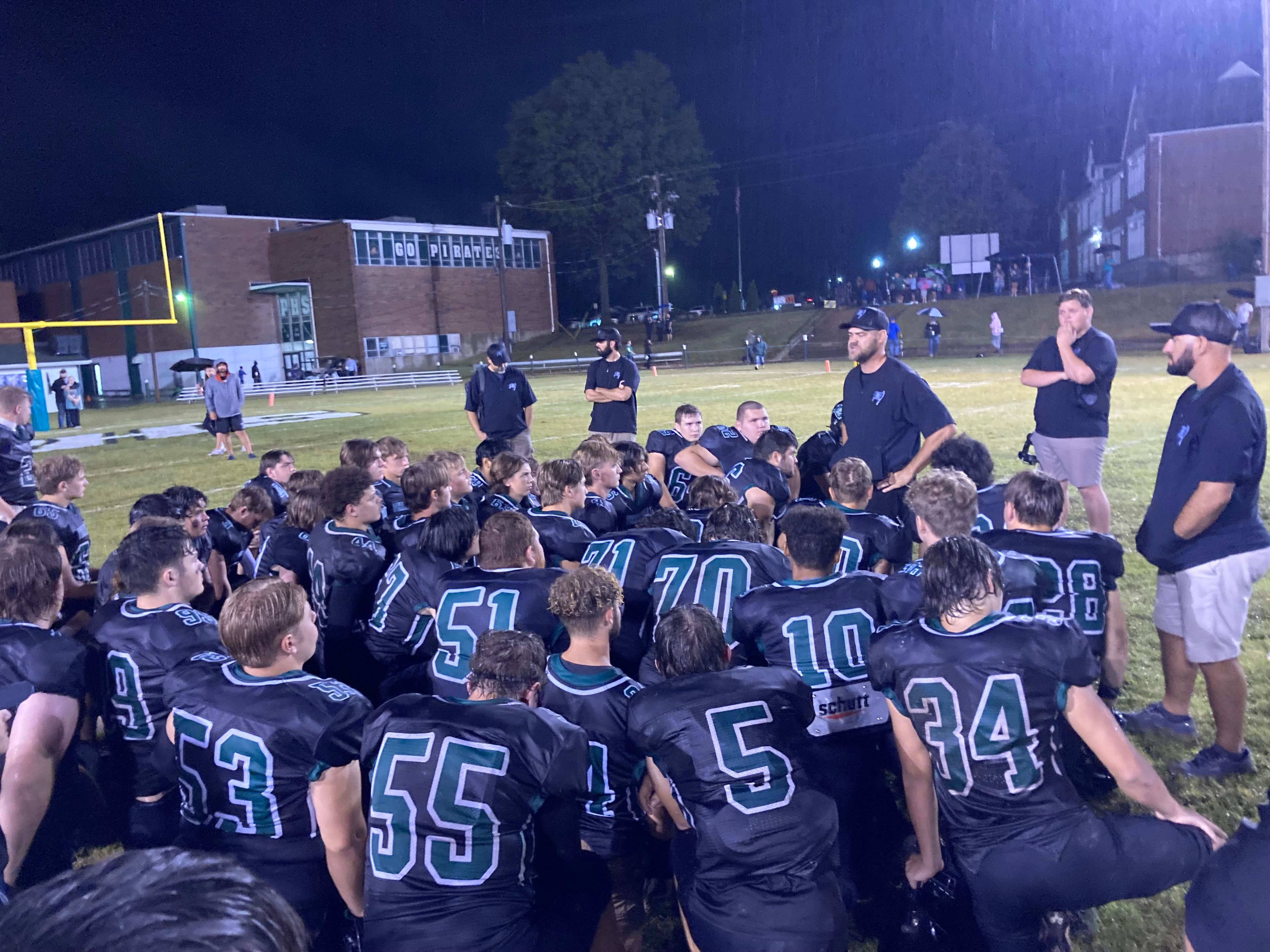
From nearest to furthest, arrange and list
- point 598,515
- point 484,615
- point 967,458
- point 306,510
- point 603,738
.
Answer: point 603,738 < point 484,615 < point 306,510 < point 598,515 < point 967,458

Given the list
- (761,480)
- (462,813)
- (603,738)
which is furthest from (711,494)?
(462,813)

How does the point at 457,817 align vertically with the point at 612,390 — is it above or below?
below

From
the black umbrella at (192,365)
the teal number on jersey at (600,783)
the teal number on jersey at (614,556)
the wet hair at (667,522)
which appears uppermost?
the black umbrella at (192,365)

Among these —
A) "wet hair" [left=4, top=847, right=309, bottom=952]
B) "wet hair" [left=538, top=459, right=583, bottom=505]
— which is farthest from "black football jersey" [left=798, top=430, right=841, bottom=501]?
"wet hair" [left=4, top=847, right=309, bottom=952]

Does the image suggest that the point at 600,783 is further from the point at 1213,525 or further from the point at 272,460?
the point at 272,460

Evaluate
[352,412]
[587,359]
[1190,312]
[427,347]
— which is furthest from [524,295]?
[1190,312]

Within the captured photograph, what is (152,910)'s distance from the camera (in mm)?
920

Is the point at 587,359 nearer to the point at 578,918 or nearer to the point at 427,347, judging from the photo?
the point at 427,347

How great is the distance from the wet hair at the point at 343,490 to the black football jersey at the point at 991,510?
3806 mm

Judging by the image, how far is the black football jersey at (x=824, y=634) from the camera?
3.70 meters

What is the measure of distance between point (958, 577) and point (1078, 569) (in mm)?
1512

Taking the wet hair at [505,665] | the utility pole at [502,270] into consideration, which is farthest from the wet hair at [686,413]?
the utility pole at [502,270]

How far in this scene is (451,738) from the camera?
2705mm

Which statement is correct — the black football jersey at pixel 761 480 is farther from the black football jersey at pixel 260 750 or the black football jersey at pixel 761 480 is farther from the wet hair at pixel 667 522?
the black football jersey at pixel 260 750
